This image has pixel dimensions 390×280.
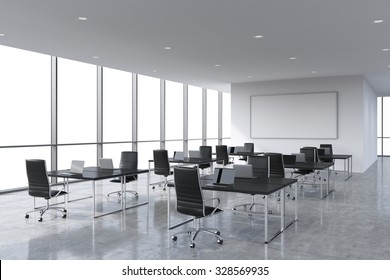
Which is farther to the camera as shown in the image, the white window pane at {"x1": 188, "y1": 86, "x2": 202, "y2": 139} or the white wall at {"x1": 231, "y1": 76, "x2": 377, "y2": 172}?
the white window pane at {"x1": 188, "y1": 86, "x2": 202, "y2": 139}

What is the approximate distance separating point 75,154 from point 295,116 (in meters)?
7.42

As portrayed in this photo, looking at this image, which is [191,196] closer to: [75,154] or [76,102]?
[75,154]

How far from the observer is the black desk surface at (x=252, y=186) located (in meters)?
4.36

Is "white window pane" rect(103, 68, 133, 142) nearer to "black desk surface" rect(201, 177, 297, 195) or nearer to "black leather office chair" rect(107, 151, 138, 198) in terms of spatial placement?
"black leather office chair" rect(107, 151, 138, 198)

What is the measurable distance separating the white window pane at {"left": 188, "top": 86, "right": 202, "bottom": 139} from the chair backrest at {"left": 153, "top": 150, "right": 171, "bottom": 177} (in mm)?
7397

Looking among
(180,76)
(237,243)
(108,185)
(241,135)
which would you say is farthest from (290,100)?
(237,243)

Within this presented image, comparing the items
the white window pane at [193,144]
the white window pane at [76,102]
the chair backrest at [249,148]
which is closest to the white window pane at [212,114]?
Answer: the white window pane at [193,144]

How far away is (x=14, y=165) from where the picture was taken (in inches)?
338

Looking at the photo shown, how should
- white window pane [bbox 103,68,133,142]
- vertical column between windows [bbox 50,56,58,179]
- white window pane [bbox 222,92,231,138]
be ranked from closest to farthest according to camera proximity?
vertical column between windows [bbox 50,56,58,179]
white window pane [bbox 103,68,133,142]
white window pane [bbox 222,92,231,138]

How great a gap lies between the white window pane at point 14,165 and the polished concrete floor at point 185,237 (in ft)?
4.14

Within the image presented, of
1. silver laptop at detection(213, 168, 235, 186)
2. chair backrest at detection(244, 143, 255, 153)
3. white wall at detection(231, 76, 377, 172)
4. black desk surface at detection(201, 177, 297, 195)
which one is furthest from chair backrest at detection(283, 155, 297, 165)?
white wall at detection(231, 76, 377, 172)

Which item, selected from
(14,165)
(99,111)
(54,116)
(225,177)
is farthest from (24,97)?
(225,177)

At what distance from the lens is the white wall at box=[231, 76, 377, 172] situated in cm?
1165

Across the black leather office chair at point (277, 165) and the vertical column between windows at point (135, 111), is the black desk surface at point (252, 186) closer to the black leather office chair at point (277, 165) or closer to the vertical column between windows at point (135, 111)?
the black leather office chair at point (277, 165)
